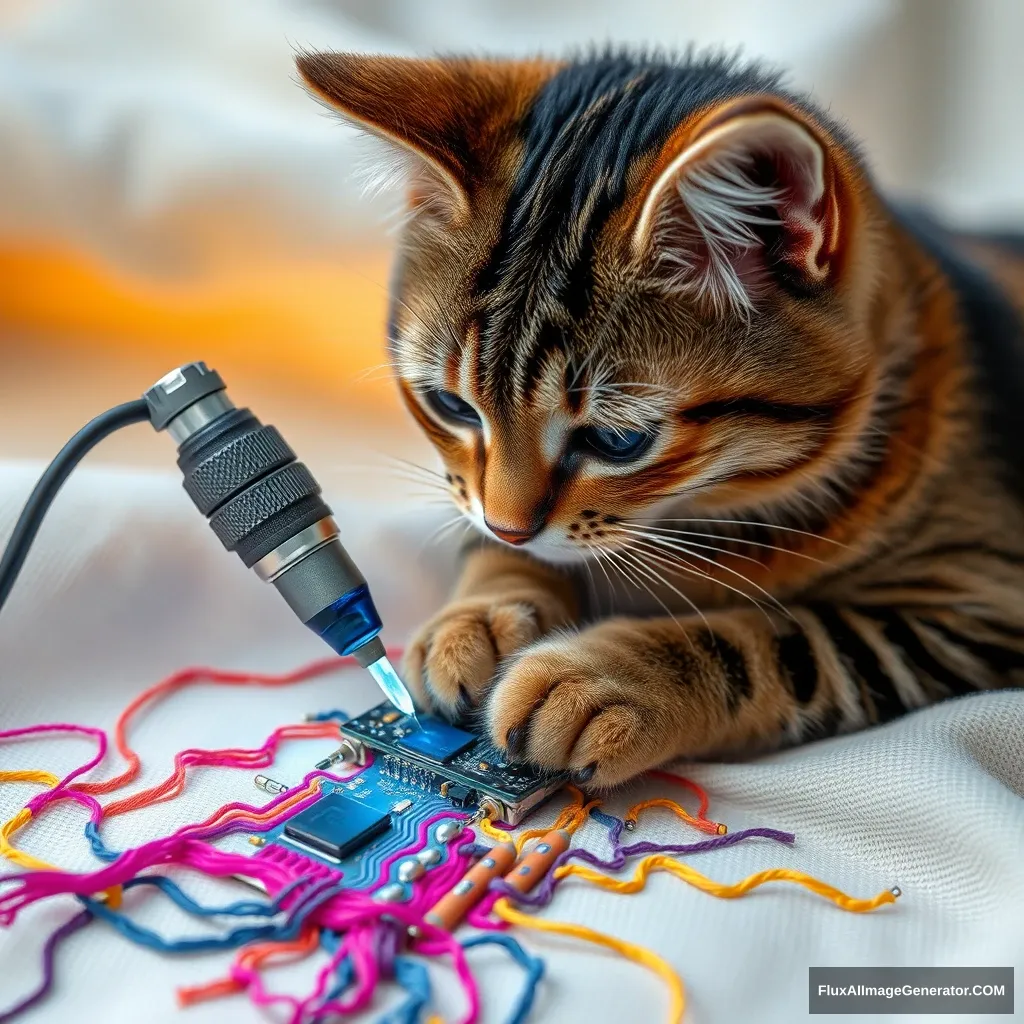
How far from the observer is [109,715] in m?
0.90

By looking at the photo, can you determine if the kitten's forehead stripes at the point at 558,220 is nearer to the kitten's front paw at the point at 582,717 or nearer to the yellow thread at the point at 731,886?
the kitten's front paw at the point at 582,717

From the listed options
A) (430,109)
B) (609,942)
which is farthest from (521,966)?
(430,109)

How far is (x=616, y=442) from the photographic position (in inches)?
32.1

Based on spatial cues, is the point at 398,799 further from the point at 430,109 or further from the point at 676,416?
the point at 430,109

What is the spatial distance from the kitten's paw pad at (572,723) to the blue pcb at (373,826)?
0.25 feet

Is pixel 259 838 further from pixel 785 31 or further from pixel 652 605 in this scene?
pixel 785 31

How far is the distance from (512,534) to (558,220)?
24 cm

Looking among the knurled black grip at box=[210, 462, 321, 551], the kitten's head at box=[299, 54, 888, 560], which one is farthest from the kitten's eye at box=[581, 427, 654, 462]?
the knurled black grip at box=[210, 462, 321, 551]

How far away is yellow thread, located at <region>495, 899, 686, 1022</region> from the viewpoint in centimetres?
62

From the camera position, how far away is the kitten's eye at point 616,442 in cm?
81

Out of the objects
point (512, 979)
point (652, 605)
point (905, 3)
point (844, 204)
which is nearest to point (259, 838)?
point (512, 979)

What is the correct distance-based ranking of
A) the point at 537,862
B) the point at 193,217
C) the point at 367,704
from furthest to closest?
1. the point at 193,217
2. the point at 367,704
3. the point at 537,862

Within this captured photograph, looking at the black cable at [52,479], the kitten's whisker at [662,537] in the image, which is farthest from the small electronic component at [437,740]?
the black cable at [52,479]

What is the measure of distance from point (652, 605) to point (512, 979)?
0.44m
